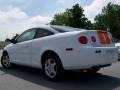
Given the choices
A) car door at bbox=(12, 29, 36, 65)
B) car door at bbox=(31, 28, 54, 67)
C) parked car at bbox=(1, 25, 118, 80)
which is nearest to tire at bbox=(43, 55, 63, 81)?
parked car at bbox=(1, 25, 118, 80)

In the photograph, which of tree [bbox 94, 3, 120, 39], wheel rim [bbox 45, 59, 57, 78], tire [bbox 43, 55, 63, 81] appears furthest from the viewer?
tree [bbox 94, 3, 120, 39]

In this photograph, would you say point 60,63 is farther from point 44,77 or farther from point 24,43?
point 24,43

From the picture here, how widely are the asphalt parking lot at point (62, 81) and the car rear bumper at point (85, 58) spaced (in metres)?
0.50

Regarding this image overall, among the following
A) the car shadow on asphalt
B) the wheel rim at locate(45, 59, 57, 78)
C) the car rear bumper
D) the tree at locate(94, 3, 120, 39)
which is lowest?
the car shadow on asphalt

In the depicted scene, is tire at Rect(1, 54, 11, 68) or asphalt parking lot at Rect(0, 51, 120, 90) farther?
tire at Rect(1, 54, 11, 68)

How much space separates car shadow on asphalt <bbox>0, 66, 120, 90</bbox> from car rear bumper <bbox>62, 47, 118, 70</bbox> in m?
0.49

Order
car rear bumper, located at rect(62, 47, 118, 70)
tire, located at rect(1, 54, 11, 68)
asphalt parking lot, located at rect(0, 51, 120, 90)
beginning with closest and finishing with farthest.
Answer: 1. asphalt parking lot, located at rect(0, 51, 120, 90)
2. car rear bumper, located at rect(62, 47, 118, 70)
3. tire, located at rect(1, 54, 11, 68)

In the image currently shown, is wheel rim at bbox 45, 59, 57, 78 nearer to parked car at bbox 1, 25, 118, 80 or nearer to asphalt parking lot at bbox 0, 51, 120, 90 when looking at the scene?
parked car at bbox 1, 25, 118, 80

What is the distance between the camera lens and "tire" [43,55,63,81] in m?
8.28

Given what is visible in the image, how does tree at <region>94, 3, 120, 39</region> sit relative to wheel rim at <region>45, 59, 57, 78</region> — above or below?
above

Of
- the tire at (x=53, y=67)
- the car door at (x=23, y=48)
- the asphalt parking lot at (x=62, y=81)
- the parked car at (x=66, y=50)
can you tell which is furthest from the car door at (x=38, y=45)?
the asphalt parking lot at (x=62, y=81)

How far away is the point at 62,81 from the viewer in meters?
8.44

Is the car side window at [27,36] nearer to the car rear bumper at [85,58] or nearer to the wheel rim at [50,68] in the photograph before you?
the wheel rim at [50,68]

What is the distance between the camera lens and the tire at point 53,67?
326 inches
